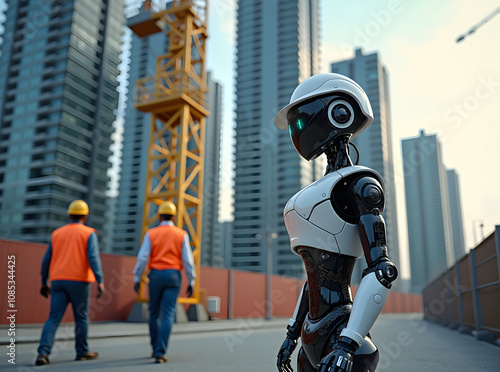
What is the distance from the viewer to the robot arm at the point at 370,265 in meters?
1.87

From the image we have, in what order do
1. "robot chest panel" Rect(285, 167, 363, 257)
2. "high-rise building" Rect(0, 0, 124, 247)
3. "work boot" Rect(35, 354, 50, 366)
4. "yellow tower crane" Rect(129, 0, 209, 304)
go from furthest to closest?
1. "high-rise building" Rect(0, 0, 124, 247)
2. "yellow tower crane" Rect(129, 0, 209, 304)
3. "work boot" Rect(35, 354, 50, 366)
4. "robot chest panel" Rect(285, 167, 363, 257)

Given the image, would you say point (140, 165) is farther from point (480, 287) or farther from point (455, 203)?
point (480, 287)

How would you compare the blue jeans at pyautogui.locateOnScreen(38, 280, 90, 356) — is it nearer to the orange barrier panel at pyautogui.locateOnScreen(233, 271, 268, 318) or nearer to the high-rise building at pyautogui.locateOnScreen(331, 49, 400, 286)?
the orange barrier panel at pyautogui.locateOnScreen(233, 271, 268, 318)

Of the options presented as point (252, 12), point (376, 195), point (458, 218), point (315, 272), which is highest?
point (252, 12)

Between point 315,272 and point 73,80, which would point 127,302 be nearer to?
point 315,272

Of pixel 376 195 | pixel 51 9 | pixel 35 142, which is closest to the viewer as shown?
pixel 376 195

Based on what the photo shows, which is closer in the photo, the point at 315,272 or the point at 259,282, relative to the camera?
the point at 315,272

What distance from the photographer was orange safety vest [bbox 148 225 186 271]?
542 centimetres

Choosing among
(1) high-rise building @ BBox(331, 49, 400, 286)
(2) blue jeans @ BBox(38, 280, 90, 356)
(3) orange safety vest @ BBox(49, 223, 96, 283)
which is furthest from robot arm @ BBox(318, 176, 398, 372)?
(1) high-rise building @ BBox(331, 49, 400, 286)

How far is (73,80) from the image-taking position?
75250 mm

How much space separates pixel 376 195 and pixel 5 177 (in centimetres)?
8239

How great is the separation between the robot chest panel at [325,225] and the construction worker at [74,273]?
366 cm

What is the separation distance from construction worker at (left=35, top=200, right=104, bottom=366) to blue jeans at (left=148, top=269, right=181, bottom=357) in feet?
2.21

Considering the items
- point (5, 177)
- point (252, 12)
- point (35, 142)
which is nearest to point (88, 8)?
point (35, 142)
